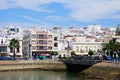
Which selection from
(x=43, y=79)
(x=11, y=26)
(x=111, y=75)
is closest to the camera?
(x=111, y=75)

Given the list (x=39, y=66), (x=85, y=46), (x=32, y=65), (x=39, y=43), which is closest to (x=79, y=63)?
(x=39, y=66)

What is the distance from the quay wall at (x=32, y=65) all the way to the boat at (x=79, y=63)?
182 centimetres

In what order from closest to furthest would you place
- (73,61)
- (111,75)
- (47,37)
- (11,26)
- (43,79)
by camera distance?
(111,75), (43,79), (73,61), (47,37), (11,26)

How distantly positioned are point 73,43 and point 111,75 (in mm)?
84570

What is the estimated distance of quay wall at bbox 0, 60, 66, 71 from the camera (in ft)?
315

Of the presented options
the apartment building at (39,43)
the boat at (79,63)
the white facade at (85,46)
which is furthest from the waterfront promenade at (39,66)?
the white facade at (85,46)

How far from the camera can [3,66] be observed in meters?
95.2

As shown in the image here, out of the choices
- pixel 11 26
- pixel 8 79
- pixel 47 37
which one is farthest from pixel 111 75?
pixel 11 26

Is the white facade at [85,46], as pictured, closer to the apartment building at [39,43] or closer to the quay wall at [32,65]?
the apartment building at [39,43]

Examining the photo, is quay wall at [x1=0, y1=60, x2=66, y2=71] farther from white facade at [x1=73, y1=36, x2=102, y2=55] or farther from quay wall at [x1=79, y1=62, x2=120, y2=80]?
white facade at [x1=73, y1=36, x2=102, y2=55]

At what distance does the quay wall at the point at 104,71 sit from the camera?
65.6 meters

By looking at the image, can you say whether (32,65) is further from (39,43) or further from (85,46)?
(85,46)

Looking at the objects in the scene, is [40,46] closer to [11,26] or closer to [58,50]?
[58,50]

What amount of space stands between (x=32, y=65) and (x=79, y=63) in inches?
625
